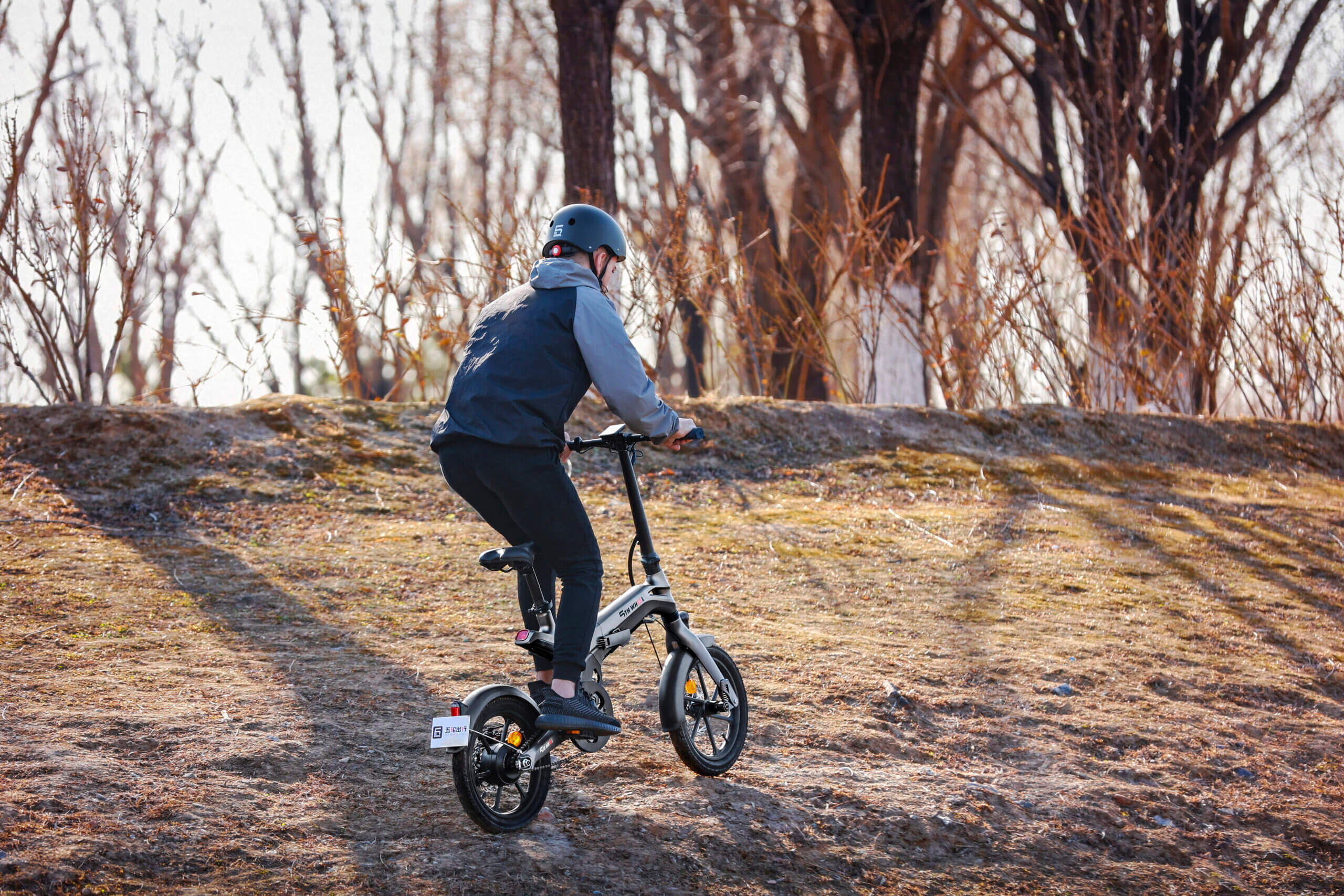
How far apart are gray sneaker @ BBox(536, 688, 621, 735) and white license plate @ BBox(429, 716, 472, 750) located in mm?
298

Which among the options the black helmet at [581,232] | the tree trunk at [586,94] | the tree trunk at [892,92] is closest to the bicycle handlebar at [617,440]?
the black helmet at [581,232]

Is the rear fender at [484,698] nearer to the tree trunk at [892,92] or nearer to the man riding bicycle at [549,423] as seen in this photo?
the man riding bicycle at [549,423]

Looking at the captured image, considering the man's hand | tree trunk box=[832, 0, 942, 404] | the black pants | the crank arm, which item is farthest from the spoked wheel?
tree trunk box=[832, 0, 942, 404]

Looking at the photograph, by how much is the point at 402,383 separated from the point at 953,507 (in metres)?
4.86

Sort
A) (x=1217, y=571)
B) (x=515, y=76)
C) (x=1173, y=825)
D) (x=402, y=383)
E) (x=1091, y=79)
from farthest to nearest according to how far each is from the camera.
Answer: (x=515, y=76) < (x=1091, y=79) < (x=402, y=383) < (x=1217, y=571) < (x=1173, y=825)

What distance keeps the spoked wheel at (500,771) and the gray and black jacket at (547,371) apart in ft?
2.83

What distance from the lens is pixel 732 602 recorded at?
6.41 metres

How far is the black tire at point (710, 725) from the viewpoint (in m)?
4.00

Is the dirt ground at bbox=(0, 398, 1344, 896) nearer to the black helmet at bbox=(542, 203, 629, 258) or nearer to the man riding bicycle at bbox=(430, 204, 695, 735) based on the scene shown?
the man riding bicycle at bbox=(430, 204, 695, 735)

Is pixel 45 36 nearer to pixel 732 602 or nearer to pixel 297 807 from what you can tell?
pixel 732 602

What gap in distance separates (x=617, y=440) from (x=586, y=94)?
7506mm

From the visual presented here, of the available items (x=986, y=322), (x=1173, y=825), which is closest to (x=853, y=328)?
Result: (x=986, y=322)

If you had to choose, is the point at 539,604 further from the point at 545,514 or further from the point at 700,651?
the point at 700,651

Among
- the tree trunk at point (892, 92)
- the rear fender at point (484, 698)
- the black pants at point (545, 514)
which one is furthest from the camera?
the tree trunk at point (892, 92)
